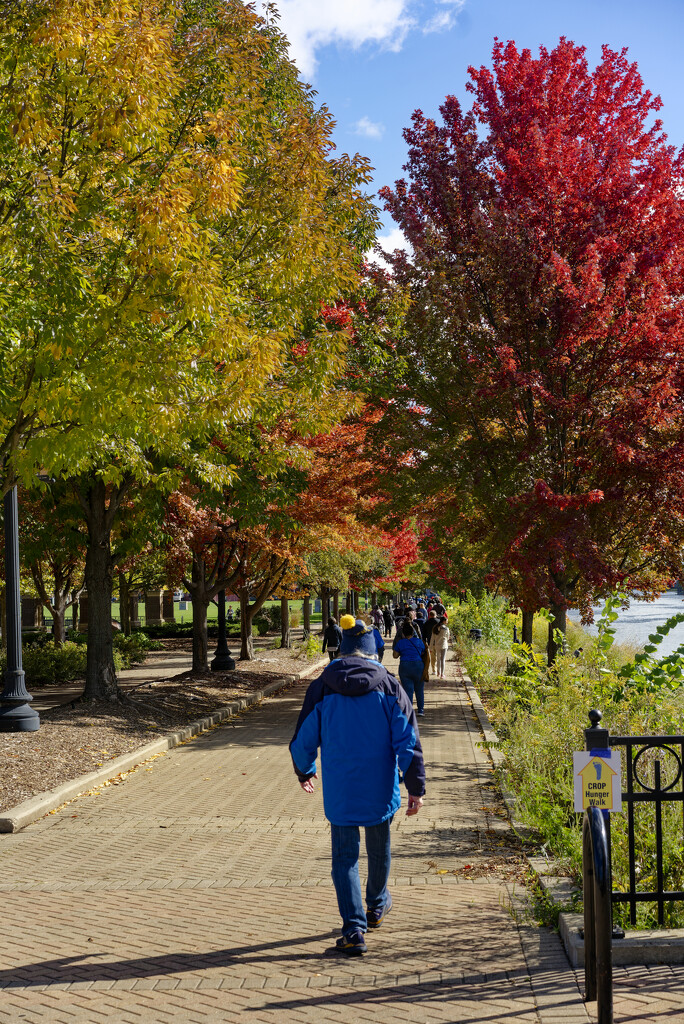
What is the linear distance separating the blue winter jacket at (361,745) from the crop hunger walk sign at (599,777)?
3.12 feet

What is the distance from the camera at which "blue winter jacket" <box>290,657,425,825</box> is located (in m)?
5.24

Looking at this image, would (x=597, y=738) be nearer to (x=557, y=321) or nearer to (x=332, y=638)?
(x=557, y=321)

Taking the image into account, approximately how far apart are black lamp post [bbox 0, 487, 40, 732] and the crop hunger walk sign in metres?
9.61

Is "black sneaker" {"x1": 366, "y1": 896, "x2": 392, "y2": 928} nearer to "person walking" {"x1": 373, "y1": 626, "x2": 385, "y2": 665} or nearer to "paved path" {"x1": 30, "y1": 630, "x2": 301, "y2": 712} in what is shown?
"person walking" {"x1": 373, "y1": 626, "x2": 385, "y2": 665}

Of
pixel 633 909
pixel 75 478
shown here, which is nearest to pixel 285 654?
pixel 75 478

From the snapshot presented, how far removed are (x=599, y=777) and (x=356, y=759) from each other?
4.43ft

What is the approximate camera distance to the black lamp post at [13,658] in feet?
41.2

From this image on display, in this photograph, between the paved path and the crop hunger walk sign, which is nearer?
the crop hunger walk sign

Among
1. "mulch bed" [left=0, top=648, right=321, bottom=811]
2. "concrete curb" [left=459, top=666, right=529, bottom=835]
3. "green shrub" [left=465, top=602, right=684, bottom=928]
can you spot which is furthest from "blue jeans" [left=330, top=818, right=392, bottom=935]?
"mulch bed" [left=0, top=648, right=321, bottom=811]

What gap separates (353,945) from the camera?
5117 mm

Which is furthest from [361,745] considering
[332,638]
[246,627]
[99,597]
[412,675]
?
[246,627]

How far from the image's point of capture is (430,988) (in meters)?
4.69

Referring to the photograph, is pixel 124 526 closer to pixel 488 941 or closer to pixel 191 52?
pixel 191 52

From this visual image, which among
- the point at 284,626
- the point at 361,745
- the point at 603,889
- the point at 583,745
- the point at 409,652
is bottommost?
the point at 284,626
